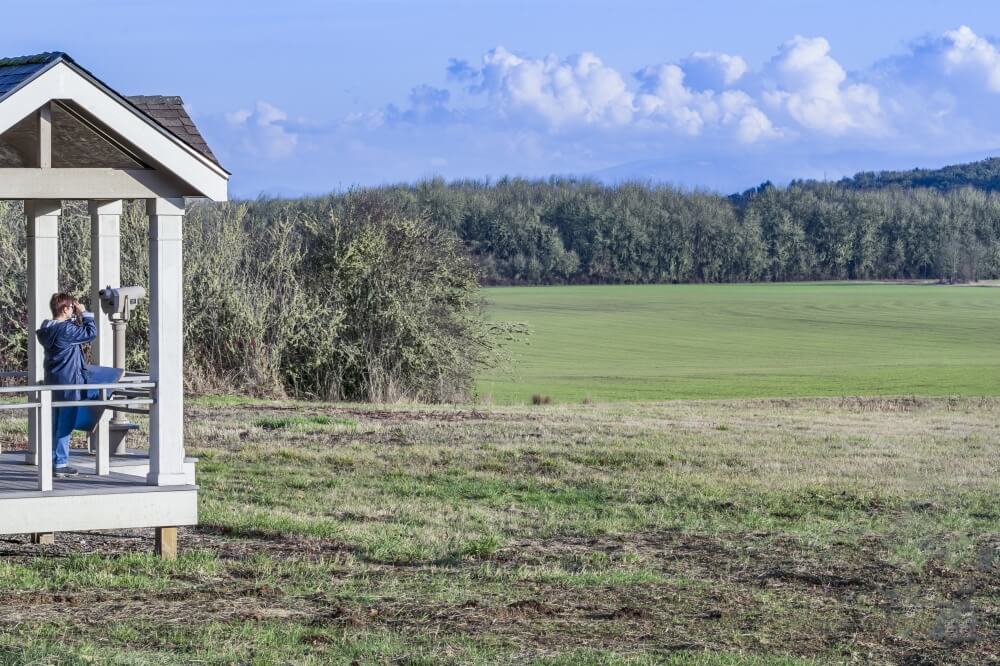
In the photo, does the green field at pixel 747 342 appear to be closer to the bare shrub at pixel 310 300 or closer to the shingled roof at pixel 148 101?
the bare shrub at pixel 310 300

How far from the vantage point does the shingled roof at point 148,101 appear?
30.8 ft

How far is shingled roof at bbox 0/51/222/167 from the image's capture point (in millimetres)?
9381

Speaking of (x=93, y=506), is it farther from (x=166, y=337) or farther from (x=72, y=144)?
(x=72, y=144)

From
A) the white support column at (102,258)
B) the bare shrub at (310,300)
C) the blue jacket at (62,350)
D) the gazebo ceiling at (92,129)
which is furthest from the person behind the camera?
the bare shrub at (310,300)

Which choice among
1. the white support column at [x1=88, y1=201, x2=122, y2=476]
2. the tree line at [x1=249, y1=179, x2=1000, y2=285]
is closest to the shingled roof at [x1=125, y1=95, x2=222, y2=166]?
the white support column at [x1=88, y1=201, x2=122, y2=476]

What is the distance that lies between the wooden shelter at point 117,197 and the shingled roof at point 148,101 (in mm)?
16

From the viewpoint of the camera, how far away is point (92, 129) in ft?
33.5

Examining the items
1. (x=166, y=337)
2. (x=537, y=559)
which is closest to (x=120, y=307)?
(x=166, y=337)

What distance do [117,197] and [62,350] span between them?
1.48m

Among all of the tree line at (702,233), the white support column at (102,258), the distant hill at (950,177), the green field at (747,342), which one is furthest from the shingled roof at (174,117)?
the distant hill at (950,177)

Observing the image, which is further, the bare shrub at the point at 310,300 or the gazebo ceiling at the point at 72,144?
the bare shrub at the point at 310,300

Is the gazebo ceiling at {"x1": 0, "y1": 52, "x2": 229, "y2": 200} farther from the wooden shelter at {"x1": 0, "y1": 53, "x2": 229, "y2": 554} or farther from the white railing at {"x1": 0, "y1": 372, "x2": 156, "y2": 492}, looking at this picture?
the white railing at {"x1": 0, "y1": 372, "x2": 156, "y2": 492}

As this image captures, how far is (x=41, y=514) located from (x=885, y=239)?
10719 cm

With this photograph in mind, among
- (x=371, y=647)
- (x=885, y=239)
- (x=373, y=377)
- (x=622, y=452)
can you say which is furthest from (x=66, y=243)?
(x=885, y=239)
